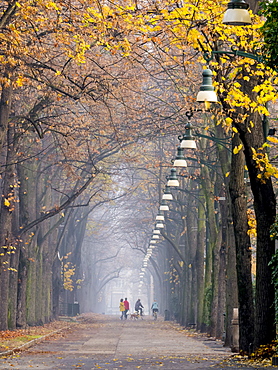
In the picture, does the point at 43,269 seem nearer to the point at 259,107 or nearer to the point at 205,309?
the point at 205,309

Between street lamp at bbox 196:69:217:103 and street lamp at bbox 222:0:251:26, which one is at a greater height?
street lamp at bbox 222:0:251:26

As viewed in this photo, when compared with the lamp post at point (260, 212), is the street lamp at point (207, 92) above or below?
above

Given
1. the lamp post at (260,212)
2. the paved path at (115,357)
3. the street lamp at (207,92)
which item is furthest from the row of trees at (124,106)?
the paved path at (115,357)

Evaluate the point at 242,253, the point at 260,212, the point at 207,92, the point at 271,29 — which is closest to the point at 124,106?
the point at 242,253

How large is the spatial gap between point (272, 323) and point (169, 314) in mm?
44971

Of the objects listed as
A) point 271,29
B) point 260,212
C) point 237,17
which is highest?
point 237,17

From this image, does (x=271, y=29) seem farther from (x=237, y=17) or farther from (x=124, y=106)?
(x=124, y=106)

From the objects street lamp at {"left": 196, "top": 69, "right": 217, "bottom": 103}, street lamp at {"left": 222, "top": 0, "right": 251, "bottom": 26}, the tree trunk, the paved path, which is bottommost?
the paved path

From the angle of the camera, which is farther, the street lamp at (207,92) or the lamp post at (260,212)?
the lamp post at (260,212)

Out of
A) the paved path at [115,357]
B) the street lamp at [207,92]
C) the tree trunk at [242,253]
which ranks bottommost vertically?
the paved path at [115,357]

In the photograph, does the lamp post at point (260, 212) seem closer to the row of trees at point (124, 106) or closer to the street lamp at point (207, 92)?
the row of trees at point (124, 106)

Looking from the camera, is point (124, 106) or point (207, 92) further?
point (124, 106)

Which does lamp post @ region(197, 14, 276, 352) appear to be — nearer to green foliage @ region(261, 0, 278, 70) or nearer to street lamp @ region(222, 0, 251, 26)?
street lamp @ region(222, 0, 251, 26)

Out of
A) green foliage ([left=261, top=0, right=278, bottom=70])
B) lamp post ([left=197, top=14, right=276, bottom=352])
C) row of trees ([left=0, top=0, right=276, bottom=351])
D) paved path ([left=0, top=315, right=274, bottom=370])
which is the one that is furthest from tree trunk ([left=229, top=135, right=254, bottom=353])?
green foliage ([left=261, top=0, right=278, bottom=70])
